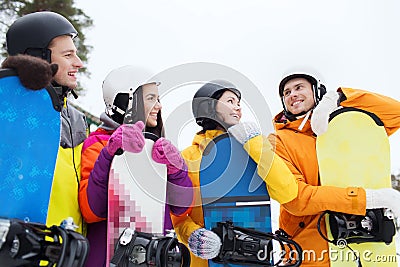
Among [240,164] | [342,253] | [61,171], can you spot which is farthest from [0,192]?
[342,253]

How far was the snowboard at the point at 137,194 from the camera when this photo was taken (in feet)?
7.43

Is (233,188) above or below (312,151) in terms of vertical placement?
below

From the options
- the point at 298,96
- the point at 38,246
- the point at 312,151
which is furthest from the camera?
the point at 298,96

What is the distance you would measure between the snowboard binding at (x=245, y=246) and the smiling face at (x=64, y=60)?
3.53 feet

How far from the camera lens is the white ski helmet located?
2670 mm

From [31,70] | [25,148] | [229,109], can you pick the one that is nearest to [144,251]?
[25,148]

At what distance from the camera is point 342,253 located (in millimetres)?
2771

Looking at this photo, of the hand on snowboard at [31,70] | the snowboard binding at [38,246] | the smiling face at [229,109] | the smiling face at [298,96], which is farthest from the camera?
the smiling face at [298,96]

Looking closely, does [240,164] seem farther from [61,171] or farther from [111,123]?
[61,171]

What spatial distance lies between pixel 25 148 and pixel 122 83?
916 millimetres

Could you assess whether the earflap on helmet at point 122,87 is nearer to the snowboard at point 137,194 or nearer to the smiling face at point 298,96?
the snowboard at point 137,194

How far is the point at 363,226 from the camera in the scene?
2750mm

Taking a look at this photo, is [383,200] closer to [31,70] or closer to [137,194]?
[137,194]

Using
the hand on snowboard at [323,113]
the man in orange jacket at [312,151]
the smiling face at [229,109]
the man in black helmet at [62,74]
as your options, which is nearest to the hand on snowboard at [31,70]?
the man in black helmet at [62,74]
